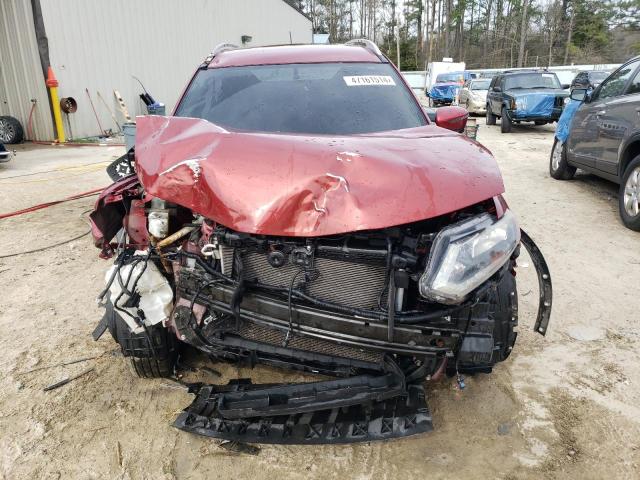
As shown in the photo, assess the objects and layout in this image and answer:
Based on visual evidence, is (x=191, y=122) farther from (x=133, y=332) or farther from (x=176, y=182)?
(x=133, y=332)

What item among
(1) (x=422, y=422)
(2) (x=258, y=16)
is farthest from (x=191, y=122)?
(2) (x=258, y=16)

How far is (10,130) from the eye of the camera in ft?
38.7

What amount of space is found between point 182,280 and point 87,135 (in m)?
12.6

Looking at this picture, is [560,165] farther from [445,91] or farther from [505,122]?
[445,91]

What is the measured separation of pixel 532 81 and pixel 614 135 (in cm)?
954

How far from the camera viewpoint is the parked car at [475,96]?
18.2 m

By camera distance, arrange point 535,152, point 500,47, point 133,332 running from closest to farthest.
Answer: point 133,332 < point 535,152 < point 500,47

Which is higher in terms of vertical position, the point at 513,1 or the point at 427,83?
the point at 513,1

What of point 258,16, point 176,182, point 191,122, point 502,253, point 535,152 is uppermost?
point 258,16

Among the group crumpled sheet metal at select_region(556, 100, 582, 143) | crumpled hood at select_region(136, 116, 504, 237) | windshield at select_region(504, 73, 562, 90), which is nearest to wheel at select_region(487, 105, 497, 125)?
windshield at select_region(504, 73, 562, 90)

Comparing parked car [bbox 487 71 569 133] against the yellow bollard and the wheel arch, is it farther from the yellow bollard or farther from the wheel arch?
the yellow bollard

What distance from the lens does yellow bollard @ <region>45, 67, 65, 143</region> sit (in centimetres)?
1152

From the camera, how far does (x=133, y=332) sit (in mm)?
2484

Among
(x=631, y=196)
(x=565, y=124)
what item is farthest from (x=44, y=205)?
(x=565, y=124)
